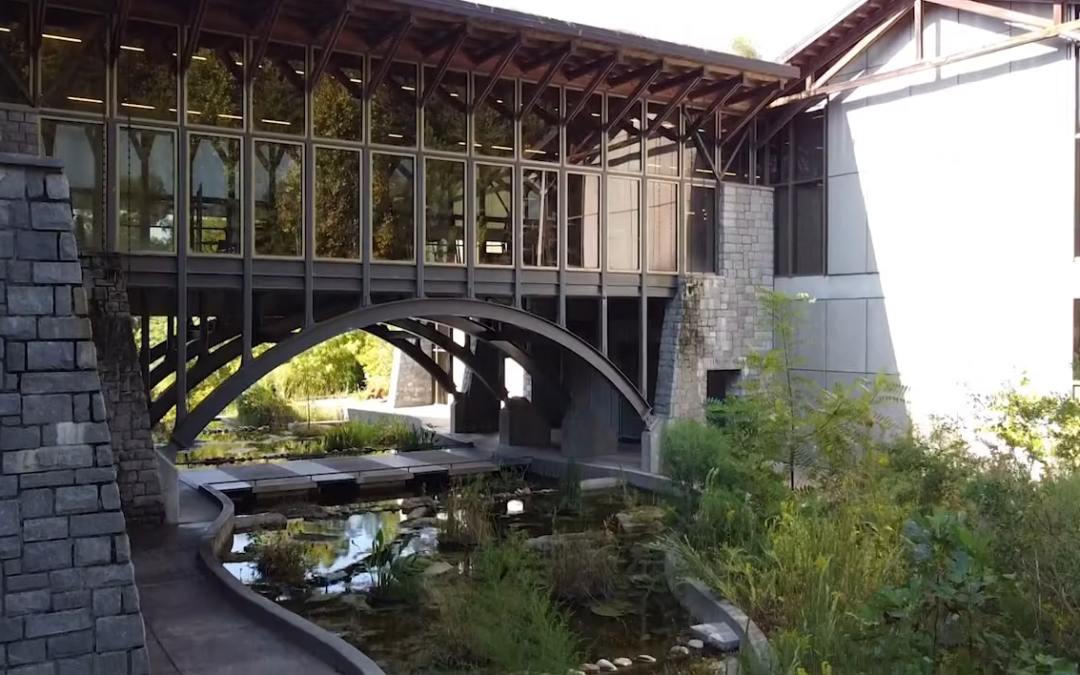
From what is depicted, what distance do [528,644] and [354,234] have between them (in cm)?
755

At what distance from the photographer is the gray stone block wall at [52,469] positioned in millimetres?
5613

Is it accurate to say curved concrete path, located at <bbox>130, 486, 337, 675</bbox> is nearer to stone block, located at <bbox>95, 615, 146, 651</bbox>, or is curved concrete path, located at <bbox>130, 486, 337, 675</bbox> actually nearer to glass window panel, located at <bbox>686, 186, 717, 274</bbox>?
stone block, located at <bbox>95, 615, 146, 651</bbox>

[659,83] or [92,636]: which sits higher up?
[659,83]

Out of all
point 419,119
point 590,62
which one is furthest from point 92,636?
point 590,62

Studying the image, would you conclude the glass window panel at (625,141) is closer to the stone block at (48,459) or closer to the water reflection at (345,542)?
the water reflection at (345,542)

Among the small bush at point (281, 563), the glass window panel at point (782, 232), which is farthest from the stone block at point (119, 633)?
the glass window panel at point (782, 232)

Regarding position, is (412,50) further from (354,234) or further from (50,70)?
(50,70)

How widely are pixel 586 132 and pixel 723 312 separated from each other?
382 cm

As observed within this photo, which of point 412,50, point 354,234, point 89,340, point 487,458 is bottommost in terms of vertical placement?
point 487,458

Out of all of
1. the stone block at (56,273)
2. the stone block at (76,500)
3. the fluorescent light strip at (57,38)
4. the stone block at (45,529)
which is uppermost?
the fluorescent light strip at (57,38)

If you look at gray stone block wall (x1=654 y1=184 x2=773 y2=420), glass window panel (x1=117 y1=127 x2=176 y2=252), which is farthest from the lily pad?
gray stone block wall (x1=654 y1=184 x2=773 y2=420)

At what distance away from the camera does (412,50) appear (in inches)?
518

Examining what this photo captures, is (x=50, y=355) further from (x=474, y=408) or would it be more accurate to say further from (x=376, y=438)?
(x=474, y=408)

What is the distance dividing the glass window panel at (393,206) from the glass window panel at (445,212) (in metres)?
0.23
